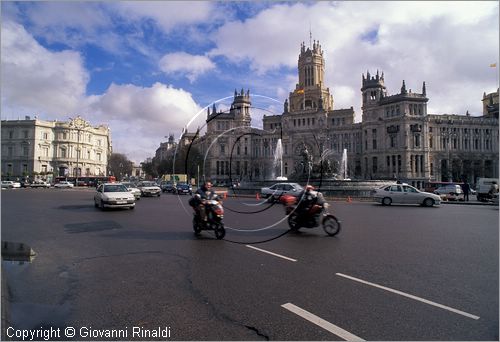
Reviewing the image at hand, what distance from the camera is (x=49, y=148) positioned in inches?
3789

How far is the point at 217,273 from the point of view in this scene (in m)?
5.95

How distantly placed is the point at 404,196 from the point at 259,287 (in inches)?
828

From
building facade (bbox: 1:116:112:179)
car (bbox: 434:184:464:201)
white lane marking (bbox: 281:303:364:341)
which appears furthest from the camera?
building facade (bbox: 1:116:112:179)

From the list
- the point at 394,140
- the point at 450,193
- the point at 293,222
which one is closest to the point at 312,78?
the point at 394,140

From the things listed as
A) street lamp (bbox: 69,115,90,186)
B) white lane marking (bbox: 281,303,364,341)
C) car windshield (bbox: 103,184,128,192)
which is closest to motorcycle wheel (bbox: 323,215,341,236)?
white lane marking (bbox: 281,303,364,341)

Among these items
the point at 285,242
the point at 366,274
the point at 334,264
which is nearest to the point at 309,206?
the point at 285,242

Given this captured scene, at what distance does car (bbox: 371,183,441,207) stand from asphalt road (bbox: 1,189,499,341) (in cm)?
1356

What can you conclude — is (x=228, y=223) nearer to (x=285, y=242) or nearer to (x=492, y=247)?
(x=285, y=242)

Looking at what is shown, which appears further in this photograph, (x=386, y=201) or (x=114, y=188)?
(x=386, y=201)

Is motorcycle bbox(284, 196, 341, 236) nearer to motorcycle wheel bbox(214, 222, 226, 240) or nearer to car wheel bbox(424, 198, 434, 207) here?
motorcycle wheel bbox(214, 222, 226, 240)

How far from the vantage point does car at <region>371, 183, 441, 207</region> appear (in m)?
22.2

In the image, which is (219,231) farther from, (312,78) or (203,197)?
(312,78)

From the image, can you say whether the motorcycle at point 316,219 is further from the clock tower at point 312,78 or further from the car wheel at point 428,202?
the clock tower at point 312,78

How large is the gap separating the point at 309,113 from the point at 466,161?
44.2m
